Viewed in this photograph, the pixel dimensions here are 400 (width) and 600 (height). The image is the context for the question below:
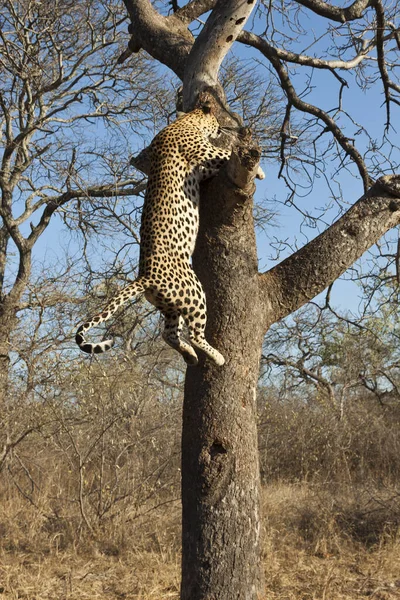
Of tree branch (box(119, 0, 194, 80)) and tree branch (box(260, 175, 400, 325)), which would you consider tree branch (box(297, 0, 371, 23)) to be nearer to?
tree branch (box(119, 0, 194, 80))

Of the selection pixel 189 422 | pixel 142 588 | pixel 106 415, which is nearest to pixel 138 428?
pixel 106 415

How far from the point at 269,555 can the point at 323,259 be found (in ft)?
10.5

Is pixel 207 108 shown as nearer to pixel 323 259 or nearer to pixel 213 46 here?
pixel 213 46

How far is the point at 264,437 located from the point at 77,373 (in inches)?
155

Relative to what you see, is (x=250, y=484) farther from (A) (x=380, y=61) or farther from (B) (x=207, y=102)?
(A) (x=380, y=61)

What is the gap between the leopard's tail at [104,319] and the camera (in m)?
3.72

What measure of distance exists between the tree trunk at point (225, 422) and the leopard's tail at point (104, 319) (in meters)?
0.60

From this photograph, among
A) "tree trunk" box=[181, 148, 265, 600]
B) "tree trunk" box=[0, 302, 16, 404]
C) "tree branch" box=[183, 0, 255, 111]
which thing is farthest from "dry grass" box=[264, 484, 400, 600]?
"tree branch" box=[183, 0, 255, 111]

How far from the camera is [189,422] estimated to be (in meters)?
4.47

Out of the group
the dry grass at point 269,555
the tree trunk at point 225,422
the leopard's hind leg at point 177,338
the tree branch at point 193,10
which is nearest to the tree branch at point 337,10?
the tree branch at point 193,10

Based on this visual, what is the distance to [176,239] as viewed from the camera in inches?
173

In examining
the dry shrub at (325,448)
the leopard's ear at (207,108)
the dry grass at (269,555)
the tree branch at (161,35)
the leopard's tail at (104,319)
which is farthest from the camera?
the dry shrub at (325,448)

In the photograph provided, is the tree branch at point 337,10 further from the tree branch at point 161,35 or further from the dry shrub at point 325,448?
the dry shrub at point 325,448

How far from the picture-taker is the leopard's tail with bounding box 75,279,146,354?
3717mm
